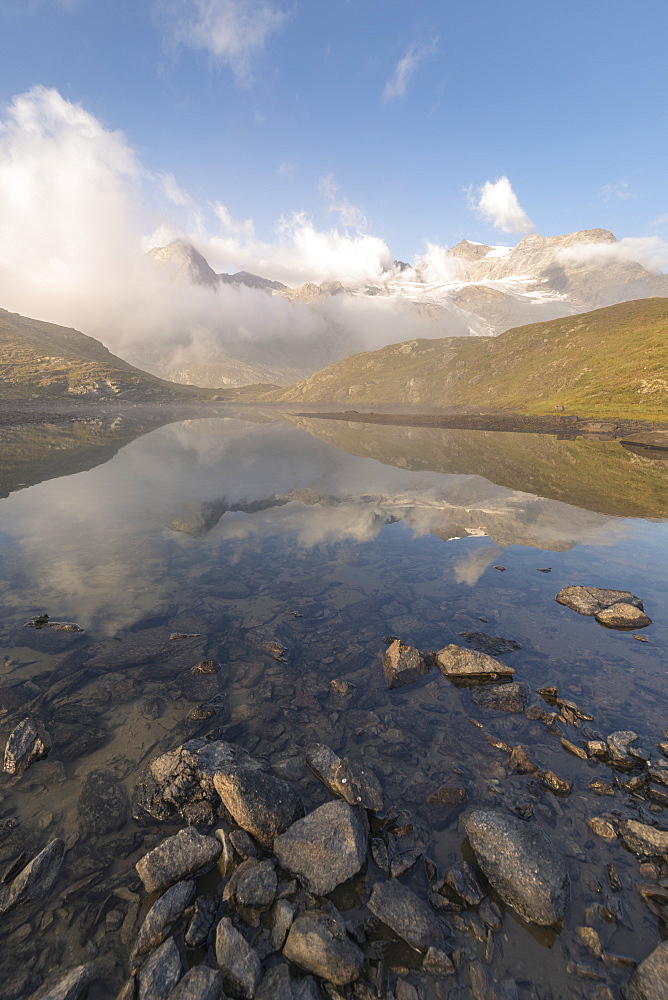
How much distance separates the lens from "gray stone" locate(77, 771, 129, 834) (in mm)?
11055

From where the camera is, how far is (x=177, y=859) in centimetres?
969

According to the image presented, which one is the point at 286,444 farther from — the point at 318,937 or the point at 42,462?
the point at 318,937

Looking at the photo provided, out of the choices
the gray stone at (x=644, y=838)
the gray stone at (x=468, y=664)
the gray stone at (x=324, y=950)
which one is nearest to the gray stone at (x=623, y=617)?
the gray stone at (x=468, y=664)

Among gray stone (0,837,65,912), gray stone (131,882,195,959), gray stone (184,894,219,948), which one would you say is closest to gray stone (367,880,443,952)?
gray stone (184,894,219,948)

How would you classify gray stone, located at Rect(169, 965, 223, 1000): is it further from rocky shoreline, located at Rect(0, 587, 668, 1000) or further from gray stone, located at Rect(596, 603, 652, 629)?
gray stone, located at Rect(596, 603, 652, 629)

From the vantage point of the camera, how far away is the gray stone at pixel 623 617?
2206 cm

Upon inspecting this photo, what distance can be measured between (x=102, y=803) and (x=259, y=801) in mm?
4788

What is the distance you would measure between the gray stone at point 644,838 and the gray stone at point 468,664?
6.79 m

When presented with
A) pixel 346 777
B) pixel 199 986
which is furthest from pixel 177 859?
pixel 346 777

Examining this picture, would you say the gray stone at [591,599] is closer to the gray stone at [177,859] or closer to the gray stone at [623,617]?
the gray stone at [623,617]

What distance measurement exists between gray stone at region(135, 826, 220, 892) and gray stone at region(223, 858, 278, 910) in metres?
0.92

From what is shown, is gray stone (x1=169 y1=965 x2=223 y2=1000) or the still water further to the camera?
the still water

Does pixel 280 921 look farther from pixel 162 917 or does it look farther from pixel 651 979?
pixel 651 979

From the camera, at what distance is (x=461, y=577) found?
28109 millimetres
